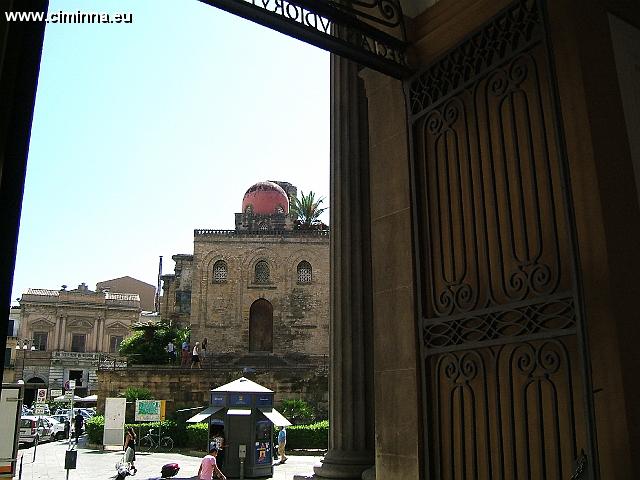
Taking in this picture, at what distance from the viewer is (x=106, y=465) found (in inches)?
720

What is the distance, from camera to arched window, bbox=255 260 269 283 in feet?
138

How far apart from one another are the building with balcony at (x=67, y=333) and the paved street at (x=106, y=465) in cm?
3554

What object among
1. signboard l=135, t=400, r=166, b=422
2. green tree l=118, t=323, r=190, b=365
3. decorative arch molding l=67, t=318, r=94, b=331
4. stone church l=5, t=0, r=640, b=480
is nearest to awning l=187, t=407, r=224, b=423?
signboard l=135, t=400, r=166, b=422

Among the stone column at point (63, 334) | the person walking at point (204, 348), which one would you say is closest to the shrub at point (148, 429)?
the person walking at point (204, 348)

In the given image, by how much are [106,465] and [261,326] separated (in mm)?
23817

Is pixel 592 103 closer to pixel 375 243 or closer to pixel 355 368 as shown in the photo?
pixel 375 243

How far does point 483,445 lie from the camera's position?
11.4ft

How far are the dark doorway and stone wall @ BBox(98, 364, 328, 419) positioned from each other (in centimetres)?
979

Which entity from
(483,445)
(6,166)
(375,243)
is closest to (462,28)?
(375,243)

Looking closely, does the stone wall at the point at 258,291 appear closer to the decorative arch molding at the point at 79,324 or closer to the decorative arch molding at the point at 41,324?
the decorative arch molding at the point at 79,324

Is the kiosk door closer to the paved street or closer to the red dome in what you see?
the paved street

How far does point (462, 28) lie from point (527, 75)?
2.46ft

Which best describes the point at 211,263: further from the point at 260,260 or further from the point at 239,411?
the point at 239,411

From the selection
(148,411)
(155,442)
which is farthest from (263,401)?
(155,442)
